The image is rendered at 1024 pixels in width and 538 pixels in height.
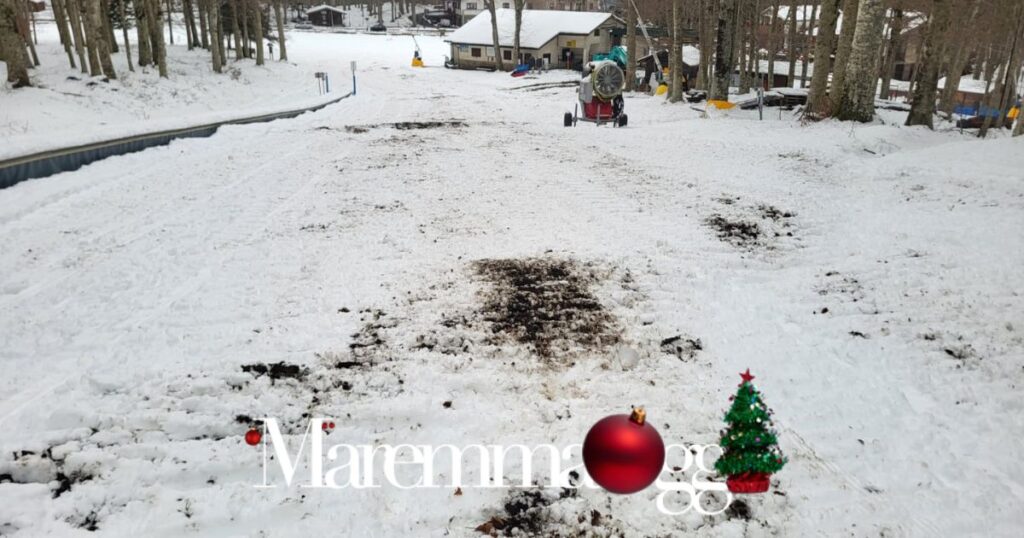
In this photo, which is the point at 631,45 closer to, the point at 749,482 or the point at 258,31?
the point at 258,31

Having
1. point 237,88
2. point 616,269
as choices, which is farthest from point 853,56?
point 237,88

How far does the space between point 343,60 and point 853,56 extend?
51193 millimetres

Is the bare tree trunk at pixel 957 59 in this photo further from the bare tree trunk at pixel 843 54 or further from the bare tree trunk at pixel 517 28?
the bare tree trunk at pixel 517 28

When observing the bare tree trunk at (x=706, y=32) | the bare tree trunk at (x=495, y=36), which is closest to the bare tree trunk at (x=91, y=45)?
the bare tree trunk at (x=706, y=32)

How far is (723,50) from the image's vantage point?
767 inches

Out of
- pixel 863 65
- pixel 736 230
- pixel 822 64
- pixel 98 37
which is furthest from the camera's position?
pixel 98 37

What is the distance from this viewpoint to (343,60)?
181ft

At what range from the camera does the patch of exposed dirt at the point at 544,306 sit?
4715 mm

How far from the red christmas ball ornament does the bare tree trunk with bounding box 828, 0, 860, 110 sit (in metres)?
15.8

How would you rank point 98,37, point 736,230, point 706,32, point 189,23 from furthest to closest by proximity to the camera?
1. point 189,23
2. point 706,32
3. point 98,37
4. point 736,230

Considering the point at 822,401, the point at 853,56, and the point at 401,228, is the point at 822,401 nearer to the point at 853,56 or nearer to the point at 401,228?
the point at 401,228

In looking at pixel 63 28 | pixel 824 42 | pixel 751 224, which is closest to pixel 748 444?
pixel 751 224

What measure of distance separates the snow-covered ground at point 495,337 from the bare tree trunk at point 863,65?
4342 mm

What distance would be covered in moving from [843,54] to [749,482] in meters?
16.7
